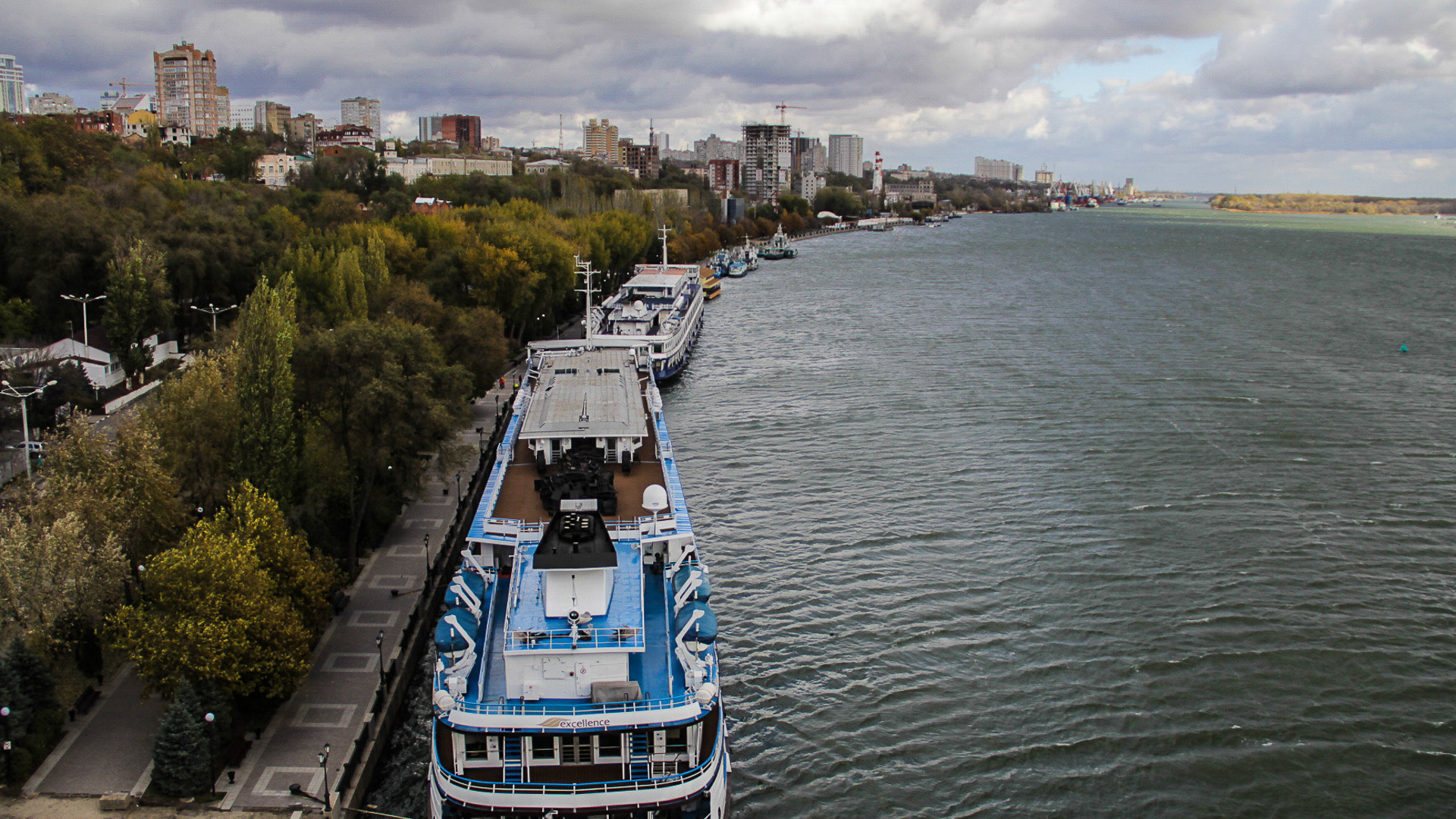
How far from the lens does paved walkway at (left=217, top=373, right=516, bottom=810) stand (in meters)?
24.8

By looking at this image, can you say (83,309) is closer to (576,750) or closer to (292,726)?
(292,726)

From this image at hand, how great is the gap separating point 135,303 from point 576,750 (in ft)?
162

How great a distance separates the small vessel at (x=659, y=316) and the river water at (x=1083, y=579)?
288 centimetres

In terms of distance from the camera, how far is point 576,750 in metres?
22.9

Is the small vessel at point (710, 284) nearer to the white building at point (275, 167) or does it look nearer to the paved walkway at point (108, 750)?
the white building at point (275, 167)

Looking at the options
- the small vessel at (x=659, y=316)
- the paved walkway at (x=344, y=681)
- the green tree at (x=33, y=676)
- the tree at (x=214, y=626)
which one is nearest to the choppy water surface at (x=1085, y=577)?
the small vessel at (x=659, y=316)

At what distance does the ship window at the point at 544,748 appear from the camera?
74.7 ft

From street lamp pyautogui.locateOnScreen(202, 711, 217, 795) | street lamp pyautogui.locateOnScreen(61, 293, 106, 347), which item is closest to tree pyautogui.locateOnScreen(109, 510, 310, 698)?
street lamp pyautogui.locateOnScreen(202, 711, 217, 795)

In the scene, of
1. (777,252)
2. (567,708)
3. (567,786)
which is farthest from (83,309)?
(777,252)

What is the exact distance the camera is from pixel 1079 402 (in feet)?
214

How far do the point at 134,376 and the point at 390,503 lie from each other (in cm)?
2993

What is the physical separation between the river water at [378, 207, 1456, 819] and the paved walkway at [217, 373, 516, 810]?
2.07m

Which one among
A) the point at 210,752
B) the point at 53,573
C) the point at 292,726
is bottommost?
the point at 292,726

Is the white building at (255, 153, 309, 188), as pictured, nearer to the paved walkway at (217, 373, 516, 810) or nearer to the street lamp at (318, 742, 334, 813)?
the paved walkway at (217, 373, 516, 810)
